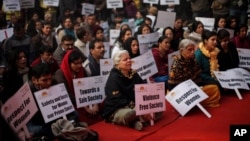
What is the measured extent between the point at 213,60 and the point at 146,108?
2.09 metres

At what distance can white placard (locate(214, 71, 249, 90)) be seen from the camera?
240 inches

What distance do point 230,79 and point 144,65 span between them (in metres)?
1.35

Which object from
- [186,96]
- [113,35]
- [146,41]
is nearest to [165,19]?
[113,35]

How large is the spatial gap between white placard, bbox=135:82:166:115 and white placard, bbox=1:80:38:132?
3.87ft

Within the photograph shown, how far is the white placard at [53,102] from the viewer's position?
4.46 metres

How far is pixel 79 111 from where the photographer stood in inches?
208

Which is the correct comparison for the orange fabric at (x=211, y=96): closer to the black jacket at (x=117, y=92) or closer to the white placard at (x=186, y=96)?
the white placard at (x=186, y=96)

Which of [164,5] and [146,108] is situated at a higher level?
[164,5]

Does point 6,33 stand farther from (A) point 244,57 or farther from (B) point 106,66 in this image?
(A) point 244,57

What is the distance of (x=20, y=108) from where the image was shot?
13.6ft

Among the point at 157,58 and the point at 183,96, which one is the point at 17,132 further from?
the point at 157,58

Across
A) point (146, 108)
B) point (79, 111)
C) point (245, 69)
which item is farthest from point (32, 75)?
point (245, 69)

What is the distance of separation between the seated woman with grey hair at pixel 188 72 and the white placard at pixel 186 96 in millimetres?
294

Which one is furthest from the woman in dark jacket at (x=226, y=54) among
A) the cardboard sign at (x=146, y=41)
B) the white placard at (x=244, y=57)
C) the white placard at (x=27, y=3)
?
the white placard at (x=27, y=3)
